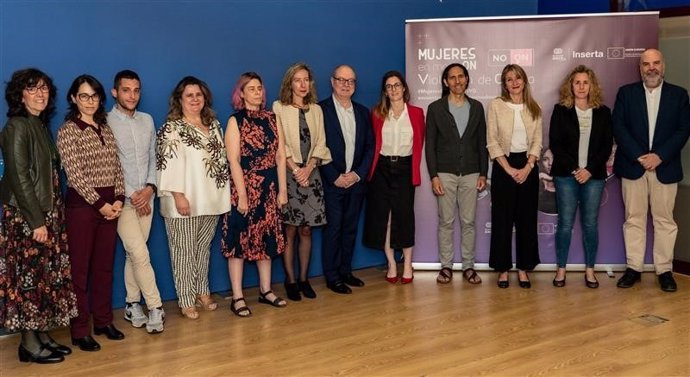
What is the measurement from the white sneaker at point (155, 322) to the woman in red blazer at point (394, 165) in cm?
174

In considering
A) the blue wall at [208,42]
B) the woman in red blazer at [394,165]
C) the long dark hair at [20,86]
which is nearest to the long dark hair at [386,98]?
the woman in red blazer at [394,165]

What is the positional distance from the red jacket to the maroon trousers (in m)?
2.03

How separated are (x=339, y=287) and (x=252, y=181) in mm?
1140

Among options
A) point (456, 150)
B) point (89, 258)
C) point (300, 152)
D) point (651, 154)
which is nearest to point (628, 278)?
point (651, 154)

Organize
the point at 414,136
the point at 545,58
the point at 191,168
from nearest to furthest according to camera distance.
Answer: the point at 191,168, the point at 414,136, the point at 545,58

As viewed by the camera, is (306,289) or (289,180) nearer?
(289,180)

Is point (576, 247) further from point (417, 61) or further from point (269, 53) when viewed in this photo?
point (269, 53)

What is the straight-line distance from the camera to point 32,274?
3.62 m

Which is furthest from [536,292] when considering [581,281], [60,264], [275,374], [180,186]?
[60,264]

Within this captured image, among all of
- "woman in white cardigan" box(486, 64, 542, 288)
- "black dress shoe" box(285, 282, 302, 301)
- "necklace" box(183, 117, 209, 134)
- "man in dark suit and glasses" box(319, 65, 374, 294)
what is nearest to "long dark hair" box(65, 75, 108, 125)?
"necklace" box(183, 117, 209, 134)

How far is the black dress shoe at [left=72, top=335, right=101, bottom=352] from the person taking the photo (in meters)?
3.88

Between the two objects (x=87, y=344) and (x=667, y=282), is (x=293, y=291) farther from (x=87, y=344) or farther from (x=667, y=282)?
(x=667, y=282)

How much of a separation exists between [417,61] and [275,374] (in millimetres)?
2996

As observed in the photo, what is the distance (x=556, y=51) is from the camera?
18.0 feet
